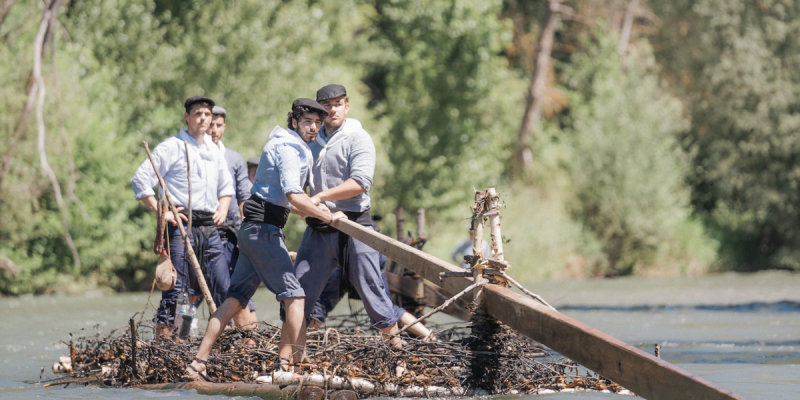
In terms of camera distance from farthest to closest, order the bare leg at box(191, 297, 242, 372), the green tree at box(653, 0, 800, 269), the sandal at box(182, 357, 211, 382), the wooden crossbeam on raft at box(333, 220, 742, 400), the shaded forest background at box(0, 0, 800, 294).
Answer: the green tree at box(653, 0, 800, 269), the shaded forest background at box(0, 0, 800, 294), the sandal at box(182, 357, 211, 382), the bare leg at box(191, 297, 242, 372), the wooden crossbeam on raft at box(333, 220, 742, 400)

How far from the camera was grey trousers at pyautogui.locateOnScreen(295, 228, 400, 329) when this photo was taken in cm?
658

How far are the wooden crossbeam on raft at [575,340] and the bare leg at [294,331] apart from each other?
588 mm

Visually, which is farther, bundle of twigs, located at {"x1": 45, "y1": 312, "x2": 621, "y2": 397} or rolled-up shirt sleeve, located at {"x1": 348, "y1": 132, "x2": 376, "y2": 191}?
rolled-up shirt sleeve, located at {"x1": 348, "y1": 132, "x2": 376, "y2": 191}

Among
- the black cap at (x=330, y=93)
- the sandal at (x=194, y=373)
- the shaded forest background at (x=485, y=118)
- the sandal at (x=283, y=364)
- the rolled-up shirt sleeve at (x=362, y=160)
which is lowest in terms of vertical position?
the sandal at (x=194, y=373)

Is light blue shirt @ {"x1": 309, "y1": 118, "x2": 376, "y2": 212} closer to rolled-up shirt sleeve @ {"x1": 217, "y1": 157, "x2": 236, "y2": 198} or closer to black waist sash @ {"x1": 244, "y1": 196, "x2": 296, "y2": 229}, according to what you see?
black waist sash @ {"x1": 244, "y1": 196, "x2": 296, "y2": 229}

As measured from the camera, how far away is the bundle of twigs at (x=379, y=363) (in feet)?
19.9

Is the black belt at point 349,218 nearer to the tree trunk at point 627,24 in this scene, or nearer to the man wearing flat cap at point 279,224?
the man wearing flat cap at point 279,224

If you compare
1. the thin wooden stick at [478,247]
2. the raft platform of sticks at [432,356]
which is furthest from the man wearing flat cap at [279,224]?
the thin wooden stick at [478,247]

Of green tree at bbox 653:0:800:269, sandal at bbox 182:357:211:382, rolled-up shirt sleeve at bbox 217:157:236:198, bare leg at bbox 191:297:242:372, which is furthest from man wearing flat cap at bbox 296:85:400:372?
green tree at bbox 653:0:800:269

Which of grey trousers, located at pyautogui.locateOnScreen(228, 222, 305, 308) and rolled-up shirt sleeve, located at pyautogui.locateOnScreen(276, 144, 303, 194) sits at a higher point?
rolled-up shirt sleeve, located at pyautogui.locateOnScreen(276, 144, 303, 194)

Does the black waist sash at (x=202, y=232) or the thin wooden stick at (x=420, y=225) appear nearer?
the black waist sash at (x=202, y=232)

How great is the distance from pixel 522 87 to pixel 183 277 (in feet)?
92.4

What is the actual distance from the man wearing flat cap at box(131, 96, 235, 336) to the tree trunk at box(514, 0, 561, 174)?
25.0 m

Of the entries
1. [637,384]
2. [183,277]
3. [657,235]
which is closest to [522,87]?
[657,235]
